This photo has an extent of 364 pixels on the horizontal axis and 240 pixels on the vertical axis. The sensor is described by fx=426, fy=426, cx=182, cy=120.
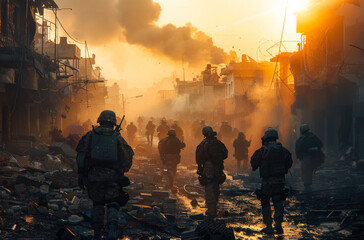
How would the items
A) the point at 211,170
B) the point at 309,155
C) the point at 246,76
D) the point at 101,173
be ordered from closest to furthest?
the point at 101,173 < the point at 211,170 < the point at 309,155 < the point at 246,76

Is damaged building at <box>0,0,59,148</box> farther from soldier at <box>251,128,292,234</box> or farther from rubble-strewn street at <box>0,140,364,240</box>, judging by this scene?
soldier at <box>251,128,292,234</box>

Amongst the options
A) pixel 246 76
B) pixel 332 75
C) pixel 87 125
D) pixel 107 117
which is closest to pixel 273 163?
pixel 107 117

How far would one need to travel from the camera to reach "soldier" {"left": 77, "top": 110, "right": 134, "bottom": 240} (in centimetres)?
584

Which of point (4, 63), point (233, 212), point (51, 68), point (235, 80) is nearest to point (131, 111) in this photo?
point (235, 80)

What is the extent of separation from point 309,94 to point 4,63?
587 inches

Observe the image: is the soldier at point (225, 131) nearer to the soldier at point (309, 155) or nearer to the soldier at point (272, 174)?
the soldier at point (309, 155)

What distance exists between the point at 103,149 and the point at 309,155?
21.6 feet

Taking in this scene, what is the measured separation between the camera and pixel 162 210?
8.50 m

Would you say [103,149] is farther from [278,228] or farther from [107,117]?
[278,228]

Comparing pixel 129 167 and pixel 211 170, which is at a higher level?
pixel 129 167

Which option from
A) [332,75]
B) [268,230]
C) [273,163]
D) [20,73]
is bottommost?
[268,230]

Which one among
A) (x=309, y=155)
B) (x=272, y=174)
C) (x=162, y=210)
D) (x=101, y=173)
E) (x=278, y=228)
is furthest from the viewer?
(x=309, y=155)

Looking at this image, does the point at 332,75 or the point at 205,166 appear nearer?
the point at 205,166

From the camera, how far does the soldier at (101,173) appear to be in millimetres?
5836
